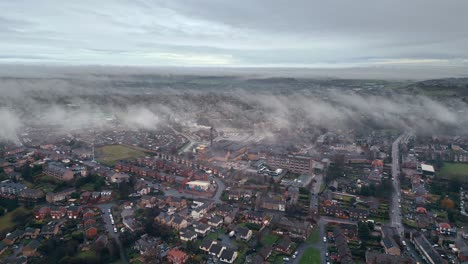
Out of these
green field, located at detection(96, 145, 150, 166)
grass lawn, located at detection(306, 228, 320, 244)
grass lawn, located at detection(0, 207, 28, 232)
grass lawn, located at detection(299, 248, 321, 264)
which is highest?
grass lawn, located at detection(299, 248, 321, 264)

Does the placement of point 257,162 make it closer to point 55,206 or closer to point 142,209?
point 142,209

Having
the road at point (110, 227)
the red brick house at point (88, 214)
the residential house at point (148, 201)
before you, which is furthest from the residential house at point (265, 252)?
the red brick house at point (88, 214)

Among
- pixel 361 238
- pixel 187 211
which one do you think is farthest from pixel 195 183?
pixel 361 238

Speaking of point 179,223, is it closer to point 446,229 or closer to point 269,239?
point 269,239

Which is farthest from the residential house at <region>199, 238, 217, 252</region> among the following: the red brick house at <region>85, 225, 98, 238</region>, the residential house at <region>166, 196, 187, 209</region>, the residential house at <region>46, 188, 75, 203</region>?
the residential house at <region>46, 188, 75, 203</region>

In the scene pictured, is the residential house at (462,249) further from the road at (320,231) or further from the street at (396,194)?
the road at (320,231)

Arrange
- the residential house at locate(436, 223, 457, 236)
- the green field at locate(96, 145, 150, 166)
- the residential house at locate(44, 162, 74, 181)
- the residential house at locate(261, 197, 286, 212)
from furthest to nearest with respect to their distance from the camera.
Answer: the green field at locate(96, 145, 150, 166)
the residential house at locate(44, 162, 74, 181)
the residential house at locate(261, 197, 286, 212)
the residential house at locate(436, 223, 457, 236)

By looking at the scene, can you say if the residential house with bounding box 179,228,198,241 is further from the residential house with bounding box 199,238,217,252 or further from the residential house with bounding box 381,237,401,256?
the residential house with bounding box 381,237,401,256
